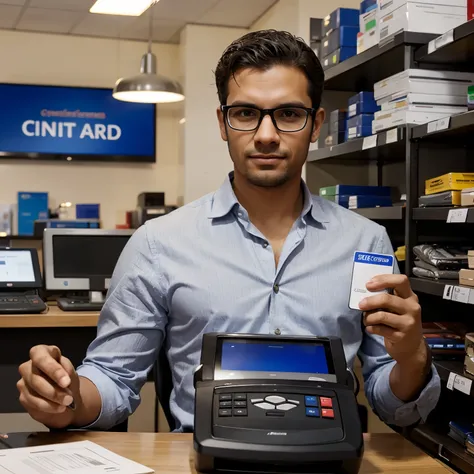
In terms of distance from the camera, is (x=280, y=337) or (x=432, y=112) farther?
(x=432, y=112)

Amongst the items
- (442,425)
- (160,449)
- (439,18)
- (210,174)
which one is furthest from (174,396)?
(210,174)

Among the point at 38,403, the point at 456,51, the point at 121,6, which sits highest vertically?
the point at 121,6

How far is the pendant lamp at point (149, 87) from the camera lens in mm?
5137

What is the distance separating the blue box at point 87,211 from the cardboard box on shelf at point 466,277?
15.3 feet

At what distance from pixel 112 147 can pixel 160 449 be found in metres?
6.00

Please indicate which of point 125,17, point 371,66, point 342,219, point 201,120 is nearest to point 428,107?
point 371,66

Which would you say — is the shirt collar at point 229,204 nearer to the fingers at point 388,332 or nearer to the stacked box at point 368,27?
the fingers at point 388,332

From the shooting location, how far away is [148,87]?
5.13 metres

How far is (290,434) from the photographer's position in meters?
1.11

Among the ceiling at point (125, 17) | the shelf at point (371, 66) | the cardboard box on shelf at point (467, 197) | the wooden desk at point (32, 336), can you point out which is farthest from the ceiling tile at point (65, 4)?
the cardboard box on shelf at point (467, 197)

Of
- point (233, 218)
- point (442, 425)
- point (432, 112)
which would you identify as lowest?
point (442, 425)

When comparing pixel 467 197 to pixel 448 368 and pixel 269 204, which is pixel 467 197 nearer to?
pixel 448 368

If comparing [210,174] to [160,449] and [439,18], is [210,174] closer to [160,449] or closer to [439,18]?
[439,18]

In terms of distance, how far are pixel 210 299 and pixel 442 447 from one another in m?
1.77
